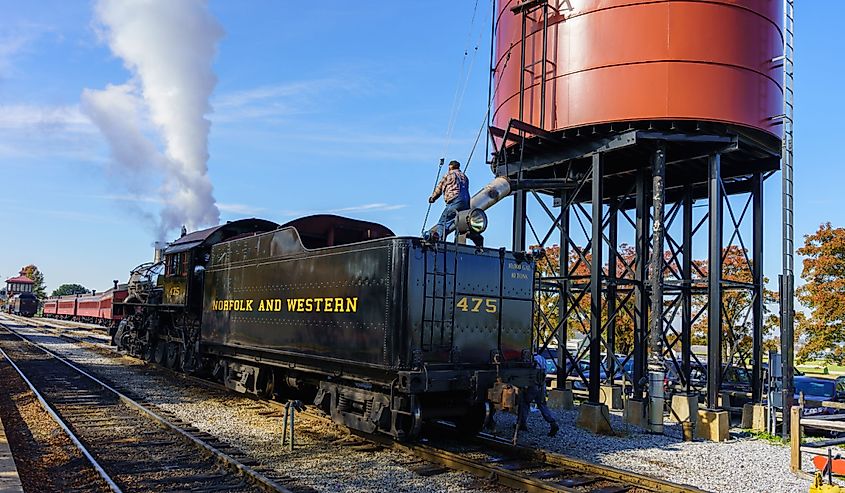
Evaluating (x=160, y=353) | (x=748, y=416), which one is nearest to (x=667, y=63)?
(x=748, y=416)

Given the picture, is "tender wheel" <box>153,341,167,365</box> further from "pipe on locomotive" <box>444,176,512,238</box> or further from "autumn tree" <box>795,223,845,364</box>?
"autumn tree" <box>795,223,845,364</box>

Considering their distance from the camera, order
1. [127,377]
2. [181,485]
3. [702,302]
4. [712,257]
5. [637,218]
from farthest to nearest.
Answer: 1. [702,302]
2. [127,377]
3. [637,218]
4. [712,257]
5. [181,485]

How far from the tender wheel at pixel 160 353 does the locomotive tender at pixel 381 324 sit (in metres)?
6.28

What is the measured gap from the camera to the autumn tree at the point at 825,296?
20.1 metres

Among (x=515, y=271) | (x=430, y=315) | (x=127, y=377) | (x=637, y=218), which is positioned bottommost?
(x=127, y=377)

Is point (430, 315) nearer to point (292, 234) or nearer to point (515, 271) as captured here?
point (515, 271)

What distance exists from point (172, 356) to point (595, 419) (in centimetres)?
1094

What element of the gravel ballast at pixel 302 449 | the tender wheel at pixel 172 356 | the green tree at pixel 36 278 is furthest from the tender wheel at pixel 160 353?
the green tree at pixel 36 278

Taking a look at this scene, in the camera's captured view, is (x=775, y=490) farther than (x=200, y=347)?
No

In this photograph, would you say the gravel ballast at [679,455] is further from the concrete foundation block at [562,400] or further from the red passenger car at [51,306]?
the red passenger car at [51,306]

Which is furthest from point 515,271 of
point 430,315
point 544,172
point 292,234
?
point 544,172

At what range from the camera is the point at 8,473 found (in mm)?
6793

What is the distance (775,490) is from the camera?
284 inches

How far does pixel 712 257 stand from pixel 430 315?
589 centimetres
